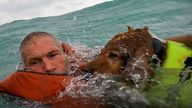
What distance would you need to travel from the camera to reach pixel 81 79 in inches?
202

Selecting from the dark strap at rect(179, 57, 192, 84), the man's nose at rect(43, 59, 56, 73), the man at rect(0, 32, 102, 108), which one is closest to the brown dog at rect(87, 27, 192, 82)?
the dark strap at rect(179, 57, 192, 84)

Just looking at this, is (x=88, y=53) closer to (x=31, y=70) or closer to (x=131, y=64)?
(x=31, y=70)

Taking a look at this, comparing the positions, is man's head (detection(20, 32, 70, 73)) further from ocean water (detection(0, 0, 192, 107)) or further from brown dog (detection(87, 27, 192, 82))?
ocean water (detection(0, 0, 192, 107))

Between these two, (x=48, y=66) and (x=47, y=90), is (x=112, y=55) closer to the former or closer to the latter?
(x=47, y=90)

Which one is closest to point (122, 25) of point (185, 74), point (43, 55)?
point (43, 55)

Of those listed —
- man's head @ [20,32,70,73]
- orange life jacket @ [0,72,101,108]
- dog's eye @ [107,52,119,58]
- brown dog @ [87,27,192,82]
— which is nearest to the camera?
brown dog @ [87,27,192,82]

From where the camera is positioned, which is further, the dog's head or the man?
the man

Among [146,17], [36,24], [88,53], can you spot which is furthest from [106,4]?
[88,53]

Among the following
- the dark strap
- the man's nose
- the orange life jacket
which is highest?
the man's nose

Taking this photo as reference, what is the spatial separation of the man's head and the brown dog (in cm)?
68

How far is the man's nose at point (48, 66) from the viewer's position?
5.46 metres

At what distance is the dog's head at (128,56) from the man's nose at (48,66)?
2.00 ft

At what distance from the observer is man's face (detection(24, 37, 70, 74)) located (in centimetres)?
556

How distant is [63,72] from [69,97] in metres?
0.72
